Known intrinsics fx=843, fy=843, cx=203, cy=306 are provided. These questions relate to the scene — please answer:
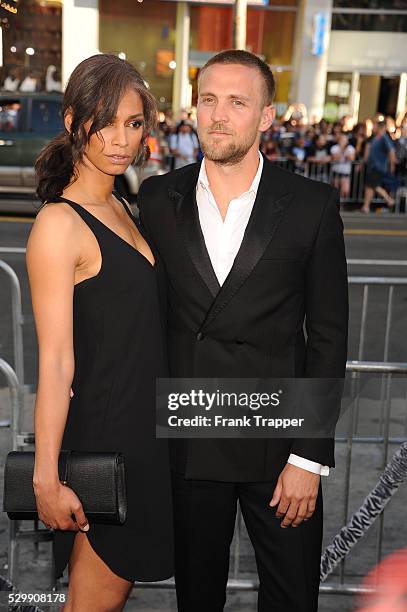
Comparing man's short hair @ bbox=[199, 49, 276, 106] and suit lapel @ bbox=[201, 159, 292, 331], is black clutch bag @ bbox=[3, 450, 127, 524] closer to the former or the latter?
suit lapel @ bbox=[201, 159, 292, 331]

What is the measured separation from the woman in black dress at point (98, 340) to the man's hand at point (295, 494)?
0.37 m

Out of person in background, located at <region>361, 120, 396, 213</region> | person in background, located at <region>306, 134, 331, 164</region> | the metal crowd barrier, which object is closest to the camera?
person in background, located at <region>361, 120, 396, 213</region>

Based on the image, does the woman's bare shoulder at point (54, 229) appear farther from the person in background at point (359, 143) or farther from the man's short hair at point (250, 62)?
the person in background at point (359, 143)

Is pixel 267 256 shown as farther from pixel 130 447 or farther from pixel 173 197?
pixel 130 447

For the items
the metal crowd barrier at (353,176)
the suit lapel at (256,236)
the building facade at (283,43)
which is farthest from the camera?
the building facade at (283,43)

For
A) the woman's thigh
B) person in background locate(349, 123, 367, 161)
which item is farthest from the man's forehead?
person in background locate(349, 123, 367, 161)

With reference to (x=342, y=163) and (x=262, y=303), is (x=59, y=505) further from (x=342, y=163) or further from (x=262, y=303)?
(x=342, y=163)

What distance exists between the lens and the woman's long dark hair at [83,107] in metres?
2.59

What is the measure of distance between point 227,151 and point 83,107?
491 millimetres

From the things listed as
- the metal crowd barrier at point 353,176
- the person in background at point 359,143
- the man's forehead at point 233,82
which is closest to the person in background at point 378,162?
the metal crowd barrier at point 353,176

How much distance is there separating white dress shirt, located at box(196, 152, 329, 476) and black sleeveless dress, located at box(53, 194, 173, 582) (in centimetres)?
23

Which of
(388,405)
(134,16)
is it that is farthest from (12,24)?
(388,405)

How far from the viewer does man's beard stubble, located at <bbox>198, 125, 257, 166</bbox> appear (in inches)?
109

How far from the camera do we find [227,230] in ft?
9.27
